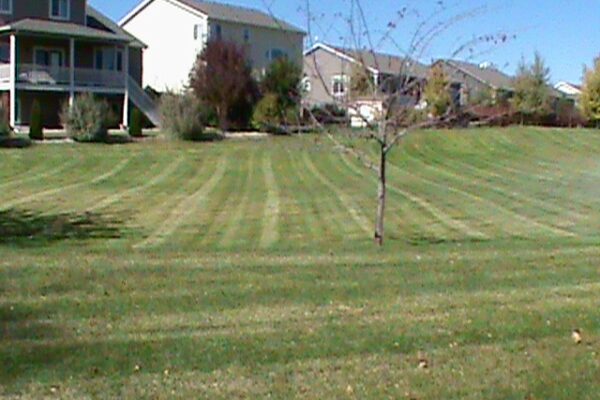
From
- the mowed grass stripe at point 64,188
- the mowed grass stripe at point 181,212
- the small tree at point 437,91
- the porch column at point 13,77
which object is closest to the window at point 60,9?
the porch column at point 13,77

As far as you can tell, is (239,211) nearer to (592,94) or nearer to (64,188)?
(64,188)

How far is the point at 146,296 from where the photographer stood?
7.01m

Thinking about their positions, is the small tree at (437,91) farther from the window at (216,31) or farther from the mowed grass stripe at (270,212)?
the window at (216,31)

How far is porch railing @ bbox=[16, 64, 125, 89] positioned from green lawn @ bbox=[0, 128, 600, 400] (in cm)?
2257

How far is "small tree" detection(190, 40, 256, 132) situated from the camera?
125ft

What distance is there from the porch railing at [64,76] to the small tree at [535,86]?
28.2 metres

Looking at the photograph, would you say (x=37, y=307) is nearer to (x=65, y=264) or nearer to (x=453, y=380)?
(x=65, y=264)

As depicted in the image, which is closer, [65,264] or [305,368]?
[305,368]

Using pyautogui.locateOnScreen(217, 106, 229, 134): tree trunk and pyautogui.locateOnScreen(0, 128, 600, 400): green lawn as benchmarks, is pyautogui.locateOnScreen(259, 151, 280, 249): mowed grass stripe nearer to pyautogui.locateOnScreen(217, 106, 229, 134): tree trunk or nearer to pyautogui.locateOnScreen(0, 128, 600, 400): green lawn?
pyautogui.locateOnScreen(0, 128, 600, 400): green lawn

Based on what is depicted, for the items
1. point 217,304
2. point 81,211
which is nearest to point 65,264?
point 217,304

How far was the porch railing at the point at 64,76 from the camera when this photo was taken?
37594 millimetres

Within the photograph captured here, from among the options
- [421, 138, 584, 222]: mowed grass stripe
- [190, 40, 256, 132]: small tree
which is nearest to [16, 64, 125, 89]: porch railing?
[190, 40, 256, 132]: small tree

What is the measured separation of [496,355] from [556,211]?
1152cm

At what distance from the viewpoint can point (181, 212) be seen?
602 inches
